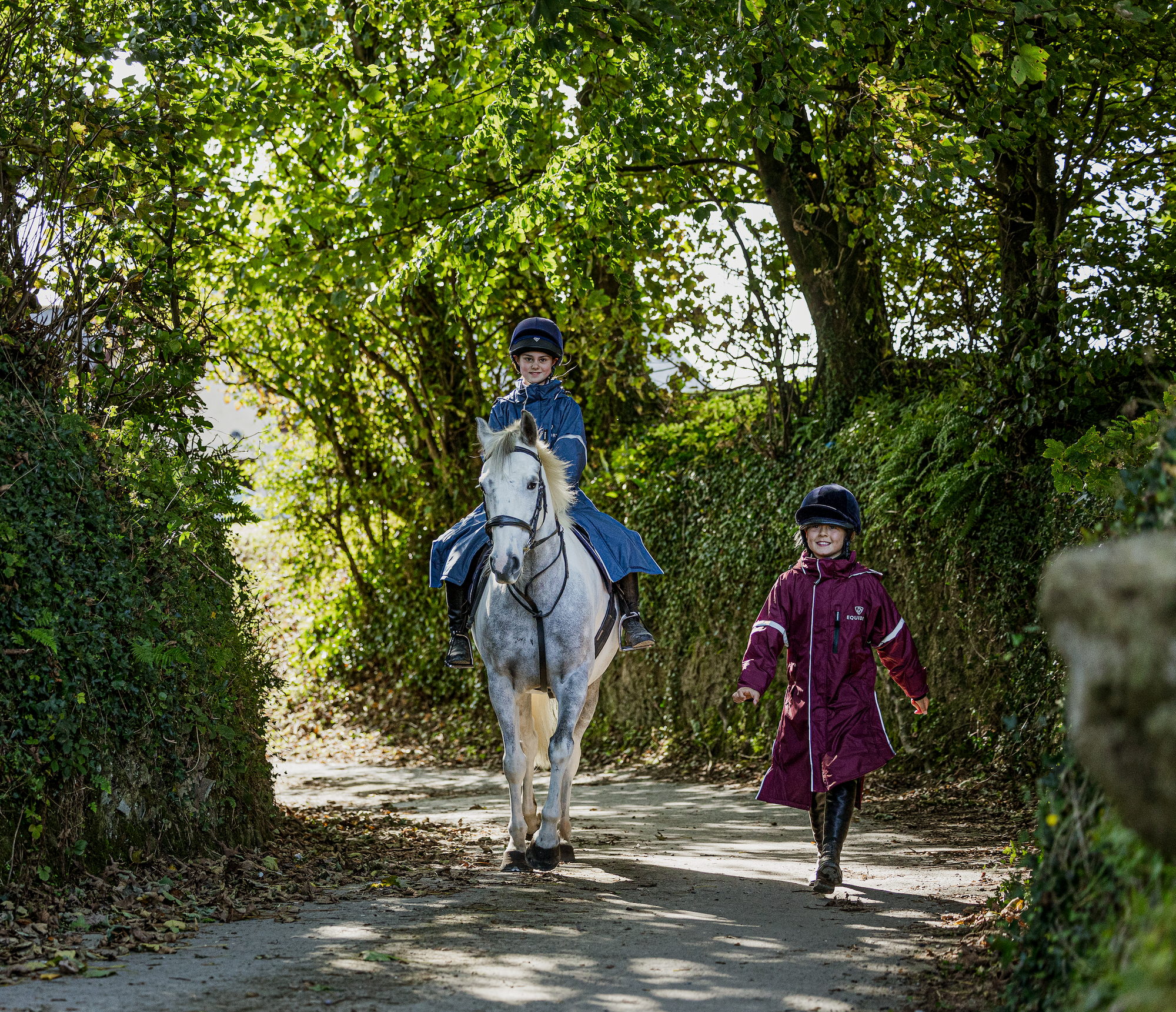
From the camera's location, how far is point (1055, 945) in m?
3.47

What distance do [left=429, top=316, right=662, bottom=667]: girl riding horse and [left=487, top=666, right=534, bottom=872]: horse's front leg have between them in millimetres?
508

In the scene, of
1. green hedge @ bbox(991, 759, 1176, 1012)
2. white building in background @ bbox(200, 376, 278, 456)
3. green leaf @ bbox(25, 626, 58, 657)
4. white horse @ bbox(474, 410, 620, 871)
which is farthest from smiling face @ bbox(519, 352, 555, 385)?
white building in background @ bbox(200, 376, 278, 456)

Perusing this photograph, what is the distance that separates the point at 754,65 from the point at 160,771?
7627 mm

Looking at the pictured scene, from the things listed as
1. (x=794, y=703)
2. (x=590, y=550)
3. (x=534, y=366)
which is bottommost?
(x=794, y=703)

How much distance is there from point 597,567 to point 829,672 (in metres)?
1.70

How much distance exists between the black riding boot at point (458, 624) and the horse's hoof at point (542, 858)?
125cm

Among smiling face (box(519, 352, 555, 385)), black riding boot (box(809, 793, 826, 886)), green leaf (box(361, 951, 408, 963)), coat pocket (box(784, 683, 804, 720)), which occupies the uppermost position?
smiling face (box(519, 352, 555, 385))

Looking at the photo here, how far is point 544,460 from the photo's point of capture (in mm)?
6457

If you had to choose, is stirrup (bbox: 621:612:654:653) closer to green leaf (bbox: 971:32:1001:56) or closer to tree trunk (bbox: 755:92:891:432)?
green leaf (bbox: 971:32:1001:56)

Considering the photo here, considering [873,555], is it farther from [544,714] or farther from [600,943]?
[600,943]

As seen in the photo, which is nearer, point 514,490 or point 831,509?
point 514,490

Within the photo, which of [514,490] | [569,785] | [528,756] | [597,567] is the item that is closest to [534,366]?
[597,567]

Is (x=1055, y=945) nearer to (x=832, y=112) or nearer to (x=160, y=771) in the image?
(x=160, y=771)

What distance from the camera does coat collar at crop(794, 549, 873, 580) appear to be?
643cm
